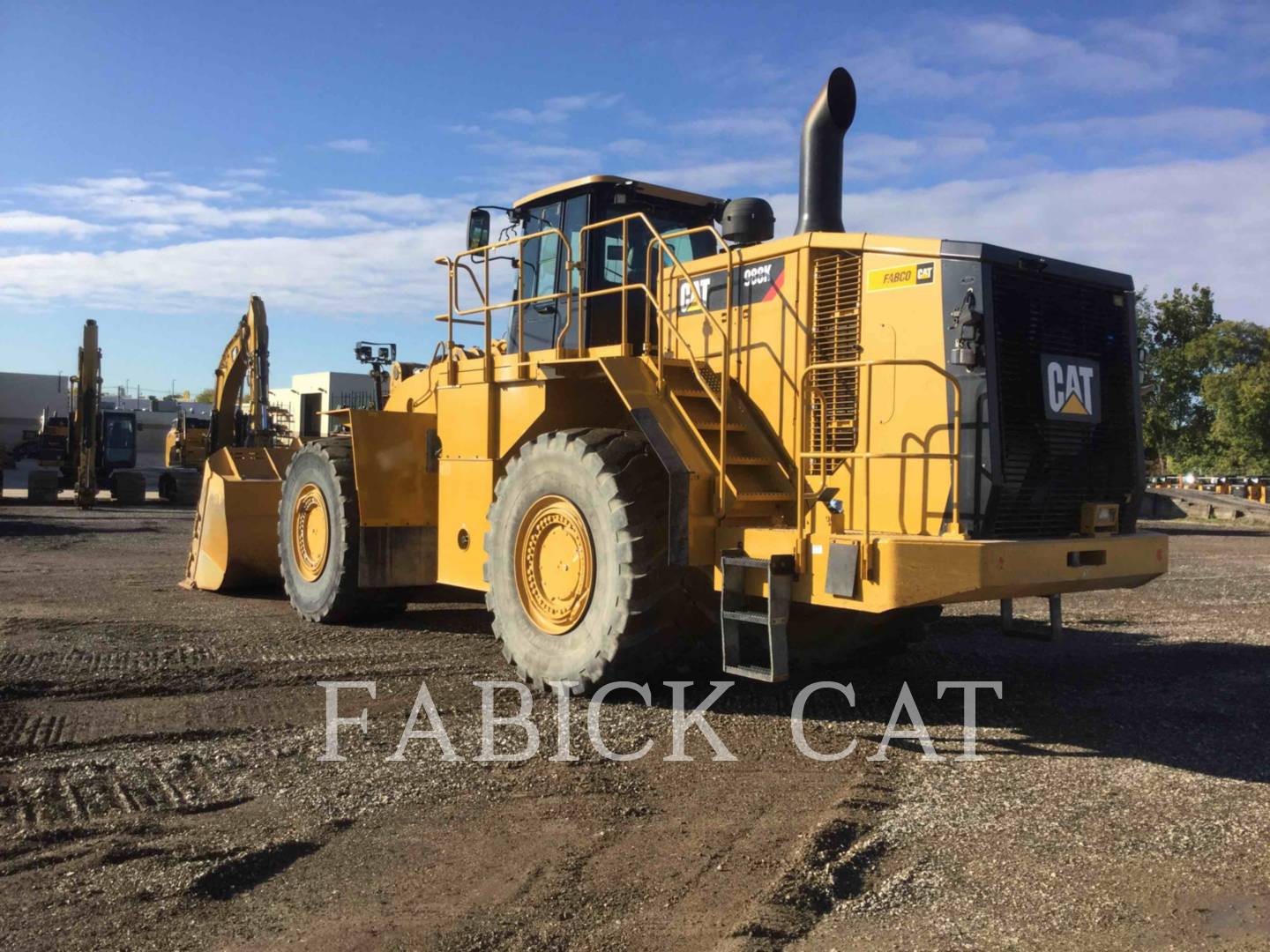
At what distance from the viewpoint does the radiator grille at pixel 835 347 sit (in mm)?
6387

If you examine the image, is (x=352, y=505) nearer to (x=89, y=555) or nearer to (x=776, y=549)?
(x=776, y=549)

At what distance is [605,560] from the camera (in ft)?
21.4

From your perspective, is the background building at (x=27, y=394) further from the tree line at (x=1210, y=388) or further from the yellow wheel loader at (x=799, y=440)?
the yellow wheel loader at (x=799, y=440)

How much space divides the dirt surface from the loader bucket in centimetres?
276

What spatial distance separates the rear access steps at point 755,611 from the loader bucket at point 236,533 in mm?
6278

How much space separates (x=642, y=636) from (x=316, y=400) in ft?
27.9

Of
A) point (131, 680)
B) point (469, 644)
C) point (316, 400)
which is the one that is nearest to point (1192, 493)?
point (316, 400)

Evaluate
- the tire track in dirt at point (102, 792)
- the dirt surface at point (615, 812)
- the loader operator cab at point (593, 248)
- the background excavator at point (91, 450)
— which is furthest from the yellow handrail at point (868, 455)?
the background excavator at point (91, 450)

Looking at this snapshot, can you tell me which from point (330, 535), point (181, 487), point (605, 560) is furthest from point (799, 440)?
point (181, 487)

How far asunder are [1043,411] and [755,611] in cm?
189

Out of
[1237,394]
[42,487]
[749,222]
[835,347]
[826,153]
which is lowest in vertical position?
[42,487]

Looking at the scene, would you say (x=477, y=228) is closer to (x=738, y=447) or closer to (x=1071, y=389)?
(x=738, y=447)

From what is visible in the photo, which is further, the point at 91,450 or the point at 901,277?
the point at 91,450

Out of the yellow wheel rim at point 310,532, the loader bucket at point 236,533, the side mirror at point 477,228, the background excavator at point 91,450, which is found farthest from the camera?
the background excavator at point 91,450
